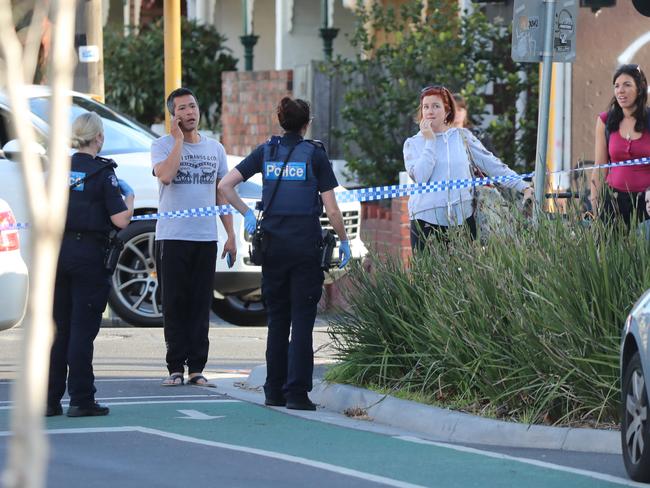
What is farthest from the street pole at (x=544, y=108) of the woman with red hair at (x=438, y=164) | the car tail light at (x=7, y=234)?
the car tail light at (x=7, y=234)

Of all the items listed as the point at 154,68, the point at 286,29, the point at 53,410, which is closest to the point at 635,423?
the point at 53,410

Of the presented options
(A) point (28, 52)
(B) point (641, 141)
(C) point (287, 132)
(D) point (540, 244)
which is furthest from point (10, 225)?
(A) point (28, 52)

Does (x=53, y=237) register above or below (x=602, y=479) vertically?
above

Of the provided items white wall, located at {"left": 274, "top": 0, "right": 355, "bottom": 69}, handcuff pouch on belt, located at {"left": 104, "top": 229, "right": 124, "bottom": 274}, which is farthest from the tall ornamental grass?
white wall, located at {"left": 274, "top": 0, "right": 355, "bottom": 69}

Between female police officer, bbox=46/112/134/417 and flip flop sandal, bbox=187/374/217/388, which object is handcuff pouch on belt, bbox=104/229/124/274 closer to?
female police officer, bbox=46/112/134/417

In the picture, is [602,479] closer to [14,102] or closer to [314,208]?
[314,208]

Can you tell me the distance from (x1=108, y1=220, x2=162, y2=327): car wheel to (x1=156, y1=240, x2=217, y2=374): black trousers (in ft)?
9.68

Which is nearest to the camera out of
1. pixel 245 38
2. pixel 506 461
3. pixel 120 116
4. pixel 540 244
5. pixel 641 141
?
pixel 506 461

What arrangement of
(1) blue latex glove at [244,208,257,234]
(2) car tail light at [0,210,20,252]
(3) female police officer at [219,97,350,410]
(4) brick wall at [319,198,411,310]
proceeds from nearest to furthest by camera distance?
(3) female police officer at [219,97,350,410] → (1) blue latex glove at [244,208,257,234] → (2) car tail light at [0,210,20,252] → (4) brick wall at [319,198,411,310]

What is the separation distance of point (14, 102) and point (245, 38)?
22.4 m

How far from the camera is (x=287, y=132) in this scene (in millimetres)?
8234

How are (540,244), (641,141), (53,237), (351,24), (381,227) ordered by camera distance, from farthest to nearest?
(351,24) → (381,227) → (641,141) → (540,244) → (53,237)

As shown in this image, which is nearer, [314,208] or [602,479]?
[602,479]

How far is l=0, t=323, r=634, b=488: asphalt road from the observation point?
6.06m
